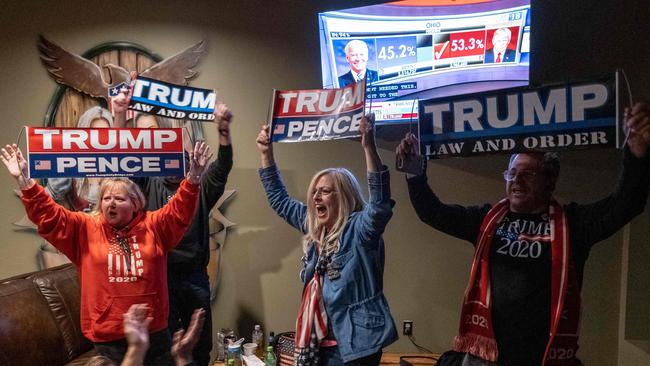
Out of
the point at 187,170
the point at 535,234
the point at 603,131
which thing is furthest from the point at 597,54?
the point at 187,170

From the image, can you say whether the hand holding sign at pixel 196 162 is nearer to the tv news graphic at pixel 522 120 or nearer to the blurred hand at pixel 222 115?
the blurred hand at pixel 222 115

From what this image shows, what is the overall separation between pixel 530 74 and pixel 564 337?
1.87 meters

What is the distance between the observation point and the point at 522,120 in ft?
4.91

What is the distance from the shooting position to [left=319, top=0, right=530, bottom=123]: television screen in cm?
248

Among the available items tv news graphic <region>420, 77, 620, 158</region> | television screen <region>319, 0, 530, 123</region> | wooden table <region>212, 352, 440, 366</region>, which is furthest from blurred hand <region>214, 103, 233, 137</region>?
wooden table <region>212, 352, 440, 366</region>

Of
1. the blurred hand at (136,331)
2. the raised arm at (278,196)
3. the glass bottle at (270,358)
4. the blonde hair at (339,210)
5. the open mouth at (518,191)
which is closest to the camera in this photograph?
the blurred hand at (136,331)

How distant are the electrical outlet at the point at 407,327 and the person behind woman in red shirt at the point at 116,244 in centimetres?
180

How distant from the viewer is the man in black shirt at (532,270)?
58.1 inches

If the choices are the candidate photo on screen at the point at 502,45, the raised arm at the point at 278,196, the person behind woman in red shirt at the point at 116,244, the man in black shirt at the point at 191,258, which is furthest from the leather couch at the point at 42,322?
the candidate photo on screen at the point at 502,45

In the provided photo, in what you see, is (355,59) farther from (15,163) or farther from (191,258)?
(15,163)

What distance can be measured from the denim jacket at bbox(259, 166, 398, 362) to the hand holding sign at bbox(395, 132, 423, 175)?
78 millimetres

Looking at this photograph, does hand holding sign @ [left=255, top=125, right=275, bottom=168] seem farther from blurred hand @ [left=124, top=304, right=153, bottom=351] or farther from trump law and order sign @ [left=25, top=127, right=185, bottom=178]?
blurred hand @ [left=124, top=304, right=153, bottom=351]

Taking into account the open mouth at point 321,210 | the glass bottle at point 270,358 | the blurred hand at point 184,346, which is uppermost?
the open mouth at point 321,210

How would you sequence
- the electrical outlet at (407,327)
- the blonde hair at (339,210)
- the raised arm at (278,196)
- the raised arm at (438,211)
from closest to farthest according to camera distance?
1. the raised arm at (438,211)
2. the blonde hair at (339,210)
3. the raised arm at (278,196)
4. the electrical outlet at (407,327)
